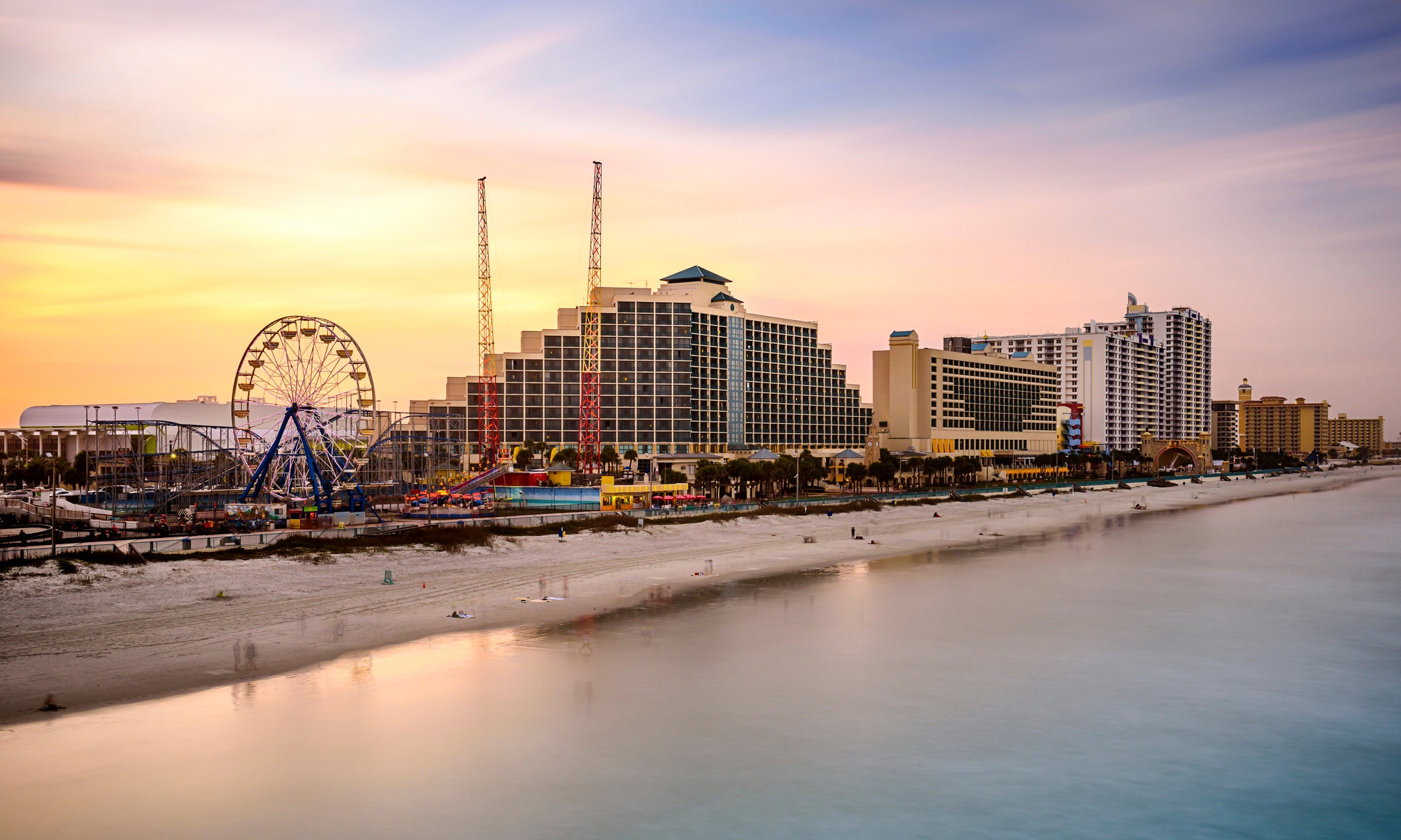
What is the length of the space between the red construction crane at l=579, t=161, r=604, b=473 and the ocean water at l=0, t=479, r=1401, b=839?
8632 centimetres

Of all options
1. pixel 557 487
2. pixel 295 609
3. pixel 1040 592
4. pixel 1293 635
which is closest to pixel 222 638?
pixel 295 609

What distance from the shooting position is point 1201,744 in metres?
27.2

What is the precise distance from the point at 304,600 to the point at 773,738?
2609 cm

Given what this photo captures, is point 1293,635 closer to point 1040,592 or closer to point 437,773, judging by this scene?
point 1040,592

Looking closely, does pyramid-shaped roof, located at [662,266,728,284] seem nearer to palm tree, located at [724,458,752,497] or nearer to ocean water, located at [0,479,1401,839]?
palm tree, located at [724,458,752,497]

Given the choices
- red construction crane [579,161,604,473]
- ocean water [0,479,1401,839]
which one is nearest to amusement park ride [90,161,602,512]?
red construction crane [579,161,604,473]

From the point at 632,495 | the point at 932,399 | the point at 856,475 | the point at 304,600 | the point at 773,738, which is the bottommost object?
the point at 773,738

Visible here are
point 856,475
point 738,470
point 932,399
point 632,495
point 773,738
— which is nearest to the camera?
point 773,738

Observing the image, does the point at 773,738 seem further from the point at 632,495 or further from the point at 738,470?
the point at 738,470

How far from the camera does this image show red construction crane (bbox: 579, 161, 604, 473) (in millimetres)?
130125

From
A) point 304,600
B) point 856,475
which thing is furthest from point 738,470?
point 304,600

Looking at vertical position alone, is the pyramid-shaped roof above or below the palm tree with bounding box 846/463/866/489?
above

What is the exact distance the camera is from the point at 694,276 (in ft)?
497

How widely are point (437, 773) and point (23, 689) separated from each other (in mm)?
15055
